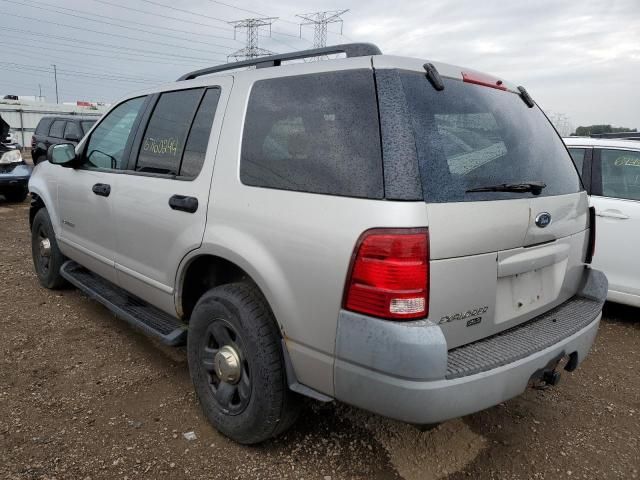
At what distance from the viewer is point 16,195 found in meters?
10.6

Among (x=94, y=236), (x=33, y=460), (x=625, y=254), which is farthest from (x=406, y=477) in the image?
(x=625, y=254)

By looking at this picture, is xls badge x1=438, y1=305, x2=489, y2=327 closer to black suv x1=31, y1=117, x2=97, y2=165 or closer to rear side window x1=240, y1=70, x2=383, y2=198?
rear side window x1=240, y1=70, x2=383, y2=198

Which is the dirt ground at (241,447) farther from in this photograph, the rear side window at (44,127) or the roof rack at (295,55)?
the rear side window at (44,127)

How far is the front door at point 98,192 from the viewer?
336 centimetres

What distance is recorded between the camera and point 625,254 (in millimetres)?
4137

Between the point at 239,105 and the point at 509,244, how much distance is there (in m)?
1.47

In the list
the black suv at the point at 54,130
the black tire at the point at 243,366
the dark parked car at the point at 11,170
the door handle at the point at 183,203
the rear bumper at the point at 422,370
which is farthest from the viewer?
the black suv at the point at 54,130

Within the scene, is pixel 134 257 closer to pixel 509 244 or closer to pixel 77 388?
pixel 77 388

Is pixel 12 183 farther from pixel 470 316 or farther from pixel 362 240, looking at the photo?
pixel 470 316

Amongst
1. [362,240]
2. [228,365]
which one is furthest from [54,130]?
[362,240]

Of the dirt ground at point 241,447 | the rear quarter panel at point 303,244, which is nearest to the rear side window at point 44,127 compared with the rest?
the dirt ground at point 241,447

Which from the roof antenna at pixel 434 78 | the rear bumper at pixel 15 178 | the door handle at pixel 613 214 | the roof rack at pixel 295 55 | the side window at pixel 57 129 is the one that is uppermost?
the side window at pixel 57 129

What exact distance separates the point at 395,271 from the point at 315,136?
2.31ft

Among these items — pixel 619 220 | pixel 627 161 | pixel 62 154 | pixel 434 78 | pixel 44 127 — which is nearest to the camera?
pixel 434 78
